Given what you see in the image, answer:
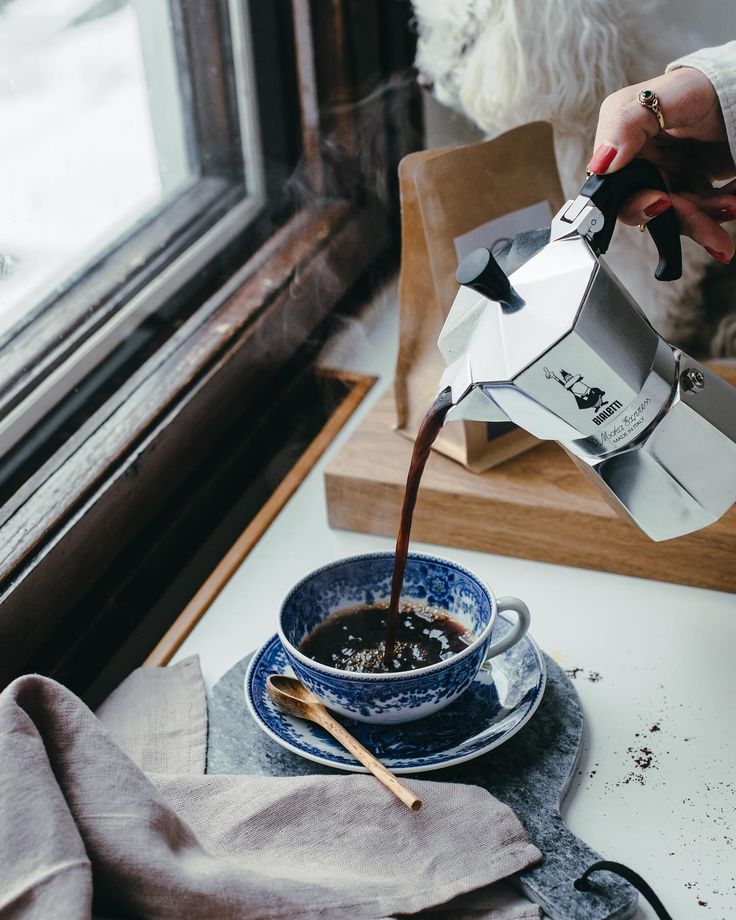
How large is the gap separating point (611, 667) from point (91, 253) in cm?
63

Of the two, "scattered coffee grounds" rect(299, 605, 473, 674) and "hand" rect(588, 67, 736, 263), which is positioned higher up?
"hand" rect(588, 67, 736, 263)

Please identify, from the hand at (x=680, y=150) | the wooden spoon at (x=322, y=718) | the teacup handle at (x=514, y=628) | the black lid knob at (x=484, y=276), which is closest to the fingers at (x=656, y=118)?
the hand at (x=680, y=150)

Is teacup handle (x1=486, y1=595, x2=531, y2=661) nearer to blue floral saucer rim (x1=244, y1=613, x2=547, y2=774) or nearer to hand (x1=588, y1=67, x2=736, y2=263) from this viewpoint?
blue floral saucer rim (x1=244, y1=613, x2=547, y2=774)

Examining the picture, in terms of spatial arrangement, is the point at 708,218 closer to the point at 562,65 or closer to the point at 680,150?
the point at 680,150

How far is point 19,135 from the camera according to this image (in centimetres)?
90

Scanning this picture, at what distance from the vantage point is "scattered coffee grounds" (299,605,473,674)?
0.74 metres

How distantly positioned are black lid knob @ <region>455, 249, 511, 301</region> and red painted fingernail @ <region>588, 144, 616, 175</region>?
14 centimetres

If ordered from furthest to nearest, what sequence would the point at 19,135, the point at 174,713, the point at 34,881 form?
1. the point at 19,135
2. the point at 174,713
3. the point at 34,881

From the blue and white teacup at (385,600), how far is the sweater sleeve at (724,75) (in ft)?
1.29

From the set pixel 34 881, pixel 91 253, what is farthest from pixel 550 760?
pixel 91 253

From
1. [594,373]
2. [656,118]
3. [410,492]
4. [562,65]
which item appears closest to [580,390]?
[594,373]

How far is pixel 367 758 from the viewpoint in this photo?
2.24 feet

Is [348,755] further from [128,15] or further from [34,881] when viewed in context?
[128,15]

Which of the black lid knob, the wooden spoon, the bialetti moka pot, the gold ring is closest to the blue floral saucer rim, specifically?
the wooden spoon
